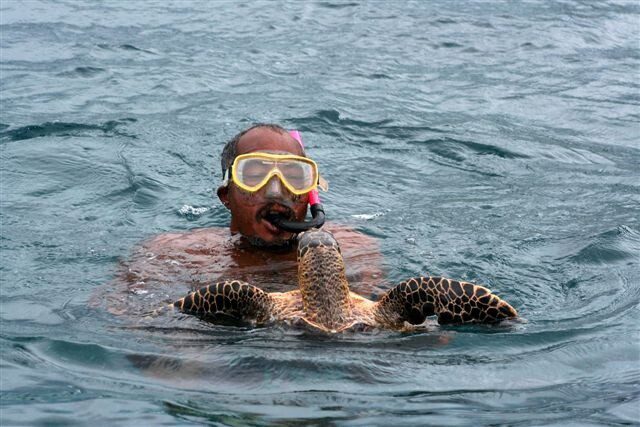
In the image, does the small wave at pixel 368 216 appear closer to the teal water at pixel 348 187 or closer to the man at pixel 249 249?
the teal water at pixel 348 187

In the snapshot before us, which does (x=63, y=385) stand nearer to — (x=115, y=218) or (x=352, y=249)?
(x=352, y=249)

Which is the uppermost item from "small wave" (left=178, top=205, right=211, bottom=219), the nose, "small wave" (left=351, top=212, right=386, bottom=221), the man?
the nose

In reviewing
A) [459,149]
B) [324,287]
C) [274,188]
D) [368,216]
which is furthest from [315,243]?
[459,149]

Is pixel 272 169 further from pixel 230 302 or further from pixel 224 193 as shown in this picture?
pixel 230 302

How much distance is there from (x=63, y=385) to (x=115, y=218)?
369 cm

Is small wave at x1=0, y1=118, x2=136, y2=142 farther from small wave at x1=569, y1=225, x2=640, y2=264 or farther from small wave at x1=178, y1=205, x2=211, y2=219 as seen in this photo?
small wave at x1=569, y1=225, x2=640, y2=264

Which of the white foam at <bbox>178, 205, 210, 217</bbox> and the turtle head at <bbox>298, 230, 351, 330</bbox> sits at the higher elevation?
the turtle head at <bbox>298, 230, 351, 330</bbox>

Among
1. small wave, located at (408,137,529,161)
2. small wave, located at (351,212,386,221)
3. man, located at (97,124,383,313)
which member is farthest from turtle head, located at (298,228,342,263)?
small wave, located at (408,137,529,161)

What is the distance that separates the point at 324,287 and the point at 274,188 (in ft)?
4.87

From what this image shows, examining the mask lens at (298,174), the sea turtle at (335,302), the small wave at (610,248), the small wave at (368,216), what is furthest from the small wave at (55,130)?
the sea turtle at (335,302)

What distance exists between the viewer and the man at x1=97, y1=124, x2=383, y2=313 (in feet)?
21.4

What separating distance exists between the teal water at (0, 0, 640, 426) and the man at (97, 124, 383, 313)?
319 mm

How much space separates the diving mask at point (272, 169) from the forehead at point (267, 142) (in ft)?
0.85

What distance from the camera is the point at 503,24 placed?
16.0m
